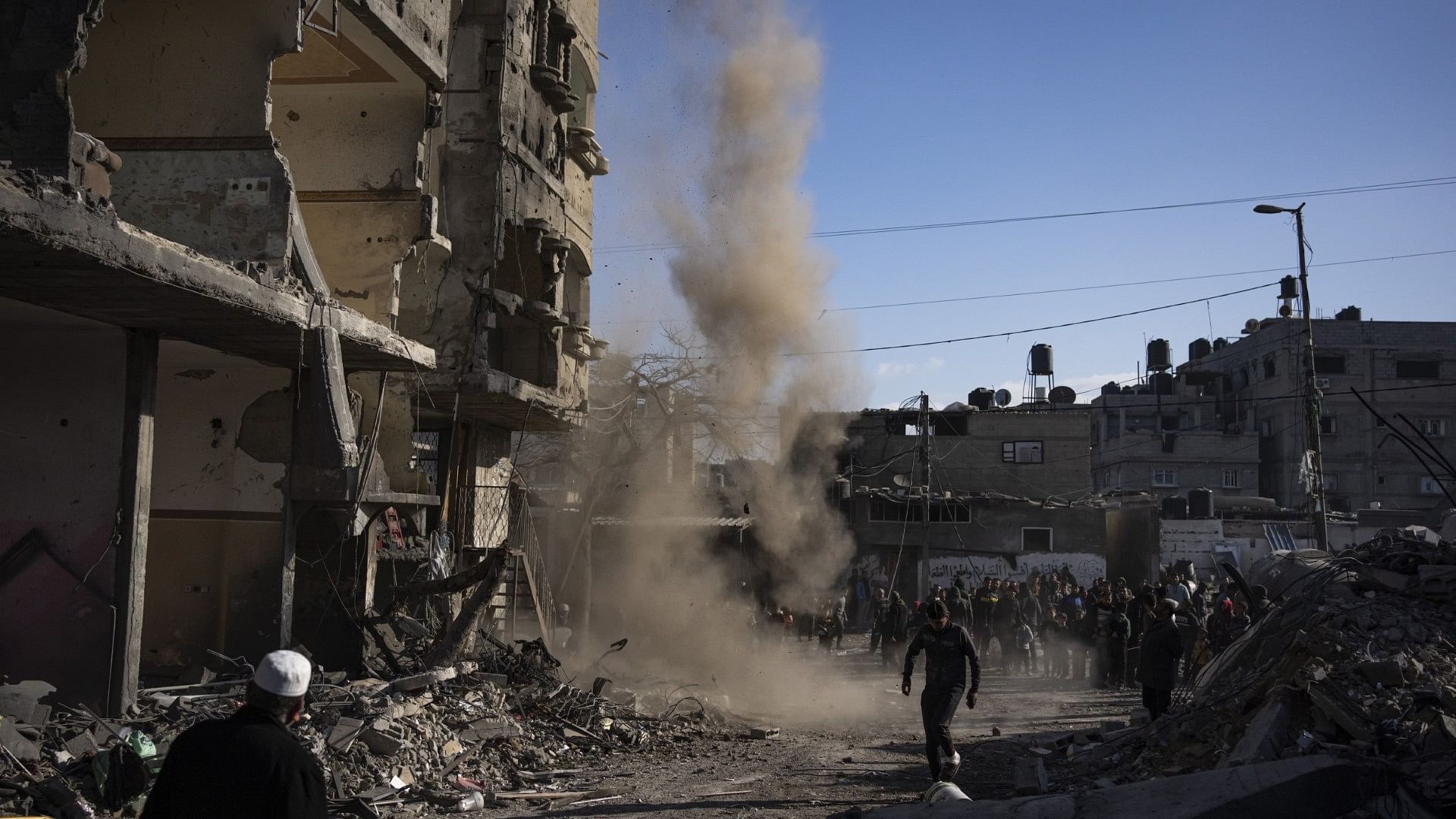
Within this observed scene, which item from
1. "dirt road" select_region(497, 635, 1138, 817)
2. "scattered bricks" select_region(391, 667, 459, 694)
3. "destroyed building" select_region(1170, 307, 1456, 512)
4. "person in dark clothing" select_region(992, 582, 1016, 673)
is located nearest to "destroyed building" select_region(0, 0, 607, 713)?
"scattered bricks" select_region(391, 667, 459, 694)

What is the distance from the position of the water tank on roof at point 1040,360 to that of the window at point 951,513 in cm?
1696

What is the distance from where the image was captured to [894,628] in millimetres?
21172

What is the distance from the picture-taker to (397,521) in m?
15.8

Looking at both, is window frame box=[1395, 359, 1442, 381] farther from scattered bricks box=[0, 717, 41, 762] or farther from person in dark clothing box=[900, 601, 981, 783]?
scattered bricks box=[0, 717, 41, 762]

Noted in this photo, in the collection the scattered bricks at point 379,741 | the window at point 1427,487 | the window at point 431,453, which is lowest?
the scattered bricks at point 379,741

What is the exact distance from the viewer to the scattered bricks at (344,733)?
8.76 metres

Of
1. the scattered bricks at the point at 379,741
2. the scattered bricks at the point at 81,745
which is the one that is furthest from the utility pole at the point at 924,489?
the scattered bricks at the point at 81,745

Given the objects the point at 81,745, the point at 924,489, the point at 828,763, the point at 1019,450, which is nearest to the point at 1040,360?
the point at 1019,450

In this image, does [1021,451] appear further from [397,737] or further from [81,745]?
[81,745]

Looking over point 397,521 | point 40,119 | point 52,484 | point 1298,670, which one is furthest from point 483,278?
point 1298,670

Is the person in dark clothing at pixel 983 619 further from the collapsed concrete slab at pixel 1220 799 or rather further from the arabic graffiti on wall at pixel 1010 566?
the collapsed concrete slab at pixel 1220 799

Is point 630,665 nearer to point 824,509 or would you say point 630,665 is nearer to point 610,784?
point 610,784

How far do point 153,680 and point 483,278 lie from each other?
7322 millimetres

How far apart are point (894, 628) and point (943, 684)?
481 inches
